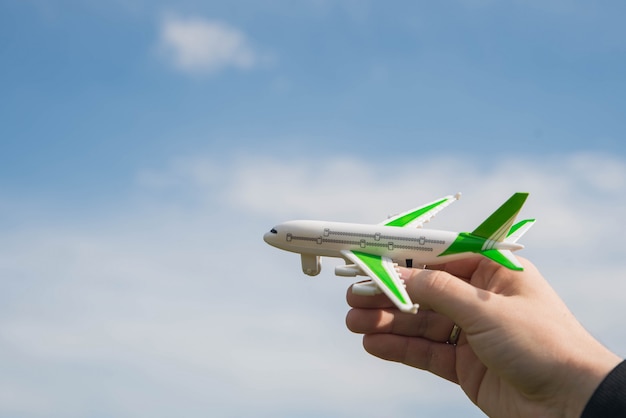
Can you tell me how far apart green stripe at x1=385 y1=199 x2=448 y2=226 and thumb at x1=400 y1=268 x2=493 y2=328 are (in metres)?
5.05

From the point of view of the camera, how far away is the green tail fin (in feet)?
53.4

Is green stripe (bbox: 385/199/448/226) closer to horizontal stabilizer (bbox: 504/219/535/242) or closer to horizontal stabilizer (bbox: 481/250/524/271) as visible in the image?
horizontal stabilizer (bbox: 504/219/535/242)

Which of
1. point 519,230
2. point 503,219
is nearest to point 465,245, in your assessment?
point 503,219

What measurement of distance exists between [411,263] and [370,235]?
60.3 inches

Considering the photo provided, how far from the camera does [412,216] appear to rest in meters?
19.8

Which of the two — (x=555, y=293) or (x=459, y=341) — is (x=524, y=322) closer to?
(x=555, y=293)

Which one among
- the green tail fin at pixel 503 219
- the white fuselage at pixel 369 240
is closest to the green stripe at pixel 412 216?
the white fuselage at pixel 369 240

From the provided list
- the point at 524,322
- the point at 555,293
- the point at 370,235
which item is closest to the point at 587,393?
the point at 524,322

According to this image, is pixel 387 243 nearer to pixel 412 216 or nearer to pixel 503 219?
pixel 412 216

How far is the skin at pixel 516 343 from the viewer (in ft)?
39.5

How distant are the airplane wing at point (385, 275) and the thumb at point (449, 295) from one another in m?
0.36

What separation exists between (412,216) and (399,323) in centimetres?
439

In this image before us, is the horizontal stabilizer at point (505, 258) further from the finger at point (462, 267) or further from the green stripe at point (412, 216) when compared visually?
the green stripe at point (412, 216)

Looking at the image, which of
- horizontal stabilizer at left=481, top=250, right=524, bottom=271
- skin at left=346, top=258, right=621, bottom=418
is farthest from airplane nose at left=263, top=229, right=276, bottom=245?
horizontal stabilizer at left=481, top=250, right=524, bottom=271
